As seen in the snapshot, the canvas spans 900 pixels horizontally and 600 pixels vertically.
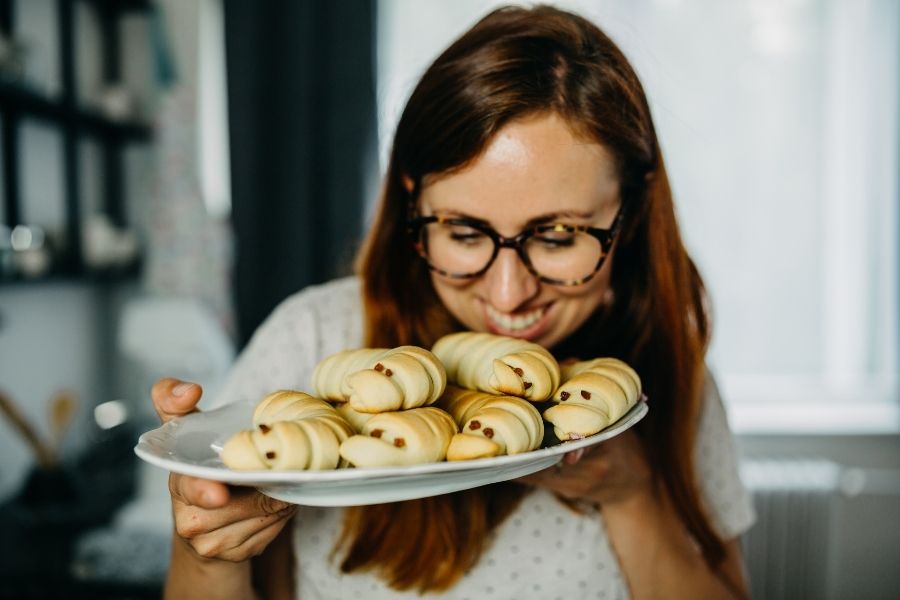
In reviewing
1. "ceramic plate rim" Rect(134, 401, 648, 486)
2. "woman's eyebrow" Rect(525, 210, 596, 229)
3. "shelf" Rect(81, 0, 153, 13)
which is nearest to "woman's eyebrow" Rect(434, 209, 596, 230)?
"woman's eyebrow" Rect(525, 210, 596, 229)

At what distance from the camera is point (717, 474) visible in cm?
122

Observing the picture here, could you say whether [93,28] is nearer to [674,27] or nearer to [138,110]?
[138,110]

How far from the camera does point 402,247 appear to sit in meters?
1.09

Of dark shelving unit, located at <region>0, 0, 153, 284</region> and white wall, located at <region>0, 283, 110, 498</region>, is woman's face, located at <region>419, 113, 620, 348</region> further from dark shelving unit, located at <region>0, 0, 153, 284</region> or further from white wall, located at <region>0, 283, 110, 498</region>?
white wall, located at <region>0, 283, 110, 498</region>

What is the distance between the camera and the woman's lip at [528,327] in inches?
36.3

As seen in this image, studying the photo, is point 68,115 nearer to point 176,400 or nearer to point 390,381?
point 176,400

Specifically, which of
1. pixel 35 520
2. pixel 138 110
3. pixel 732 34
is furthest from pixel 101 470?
pixel 732 34

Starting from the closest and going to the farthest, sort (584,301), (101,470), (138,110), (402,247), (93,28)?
(584,301) → (402,247) → (101,470) → (93,28) → (138,110)

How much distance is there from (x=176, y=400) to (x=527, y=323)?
0.46m

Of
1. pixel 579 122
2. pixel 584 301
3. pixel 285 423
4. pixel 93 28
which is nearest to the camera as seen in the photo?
pixel 285 423

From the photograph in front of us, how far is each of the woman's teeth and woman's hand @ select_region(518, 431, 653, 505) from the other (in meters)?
0.18

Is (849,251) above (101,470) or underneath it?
above

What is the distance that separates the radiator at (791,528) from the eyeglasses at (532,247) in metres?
2.09

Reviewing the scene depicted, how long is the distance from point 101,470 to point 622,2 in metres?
2.62
